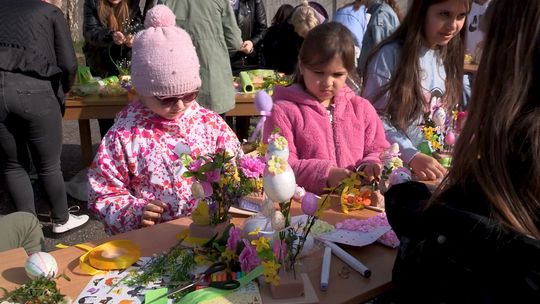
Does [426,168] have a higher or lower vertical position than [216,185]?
lower

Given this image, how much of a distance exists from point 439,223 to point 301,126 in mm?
1166

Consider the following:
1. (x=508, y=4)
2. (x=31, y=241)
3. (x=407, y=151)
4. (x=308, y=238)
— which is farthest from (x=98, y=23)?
(x=508, y=4)

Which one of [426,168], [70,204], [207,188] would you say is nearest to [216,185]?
[207,188]

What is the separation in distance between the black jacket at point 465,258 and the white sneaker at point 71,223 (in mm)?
2999

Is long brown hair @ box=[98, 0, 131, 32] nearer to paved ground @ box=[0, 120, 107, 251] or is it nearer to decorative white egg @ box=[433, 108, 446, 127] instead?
paved ground @ box=[0, 120, 107, 251]

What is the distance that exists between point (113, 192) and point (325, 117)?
2.99ft

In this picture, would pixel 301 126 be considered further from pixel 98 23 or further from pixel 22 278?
pixel 98 23

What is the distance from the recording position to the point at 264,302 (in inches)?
49.7

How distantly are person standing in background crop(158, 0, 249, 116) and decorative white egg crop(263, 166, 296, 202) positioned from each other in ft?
8.48

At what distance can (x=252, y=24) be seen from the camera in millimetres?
5688

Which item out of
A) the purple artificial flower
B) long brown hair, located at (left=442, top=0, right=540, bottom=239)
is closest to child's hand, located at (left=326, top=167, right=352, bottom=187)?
the purple artificial flower

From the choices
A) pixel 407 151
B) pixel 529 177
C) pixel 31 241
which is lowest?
pixel 31 241

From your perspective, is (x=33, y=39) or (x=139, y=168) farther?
(x=33, y=39)

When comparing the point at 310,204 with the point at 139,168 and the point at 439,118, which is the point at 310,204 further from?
the point at 439,118
